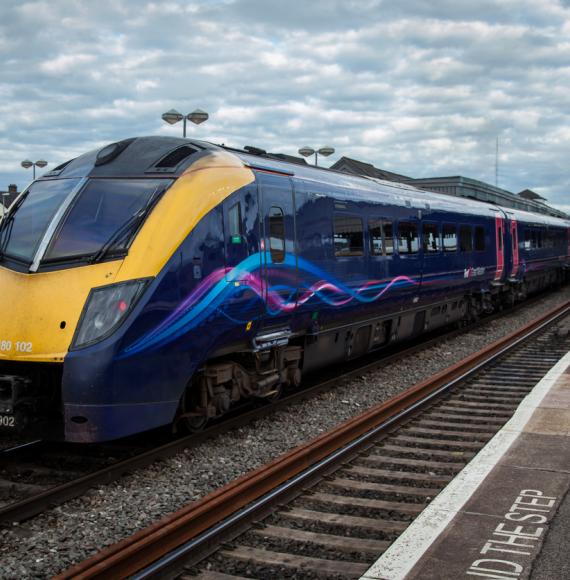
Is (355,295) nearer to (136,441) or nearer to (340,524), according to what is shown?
(136,441)

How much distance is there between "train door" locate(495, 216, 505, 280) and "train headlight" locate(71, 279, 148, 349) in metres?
14.4

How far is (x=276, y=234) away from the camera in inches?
320

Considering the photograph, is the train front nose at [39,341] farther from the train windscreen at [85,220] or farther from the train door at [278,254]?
the train door at [278,254]

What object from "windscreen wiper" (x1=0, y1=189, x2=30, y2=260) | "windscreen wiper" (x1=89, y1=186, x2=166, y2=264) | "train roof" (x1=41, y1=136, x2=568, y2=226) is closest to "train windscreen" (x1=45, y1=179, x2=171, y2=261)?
"windscreen wiper" (x1=89, y1=186, x2=166, y2=264)

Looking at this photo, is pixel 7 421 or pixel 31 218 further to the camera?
pixel 31 218

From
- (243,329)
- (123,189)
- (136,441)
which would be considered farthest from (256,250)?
(136,441)

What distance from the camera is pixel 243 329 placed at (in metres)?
7.45

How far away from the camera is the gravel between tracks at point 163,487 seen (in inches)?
185

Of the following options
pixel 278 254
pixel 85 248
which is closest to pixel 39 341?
pixel 85 248

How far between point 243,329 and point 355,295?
309 cm

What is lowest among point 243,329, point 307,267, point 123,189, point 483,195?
point 243,329

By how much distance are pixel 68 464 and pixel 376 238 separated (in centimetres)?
601

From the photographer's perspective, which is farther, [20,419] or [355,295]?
[355,295]

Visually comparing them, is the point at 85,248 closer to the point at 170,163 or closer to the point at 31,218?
the point at 31,218
